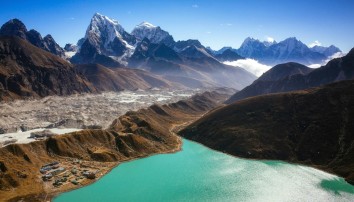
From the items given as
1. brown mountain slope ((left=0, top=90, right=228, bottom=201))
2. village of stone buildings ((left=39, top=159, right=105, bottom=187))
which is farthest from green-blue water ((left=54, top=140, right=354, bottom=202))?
brown mountain slope ((left=0, top=90, right=228, bottom=201))

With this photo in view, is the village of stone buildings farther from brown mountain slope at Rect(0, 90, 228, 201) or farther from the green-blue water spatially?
the green-blue water

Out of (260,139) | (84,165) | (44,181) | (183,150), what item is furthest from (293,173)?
(44,181)

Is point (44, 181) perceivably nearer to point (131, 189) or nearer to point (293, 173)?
point (131, 189)

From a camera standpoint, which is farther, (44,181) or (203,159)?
(203,159)

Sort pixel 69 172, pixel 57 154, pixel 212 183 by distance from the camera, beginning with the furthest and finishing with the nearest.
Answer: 1. pixel 57 154
2. pixel 69 172
3. pixel 212 183

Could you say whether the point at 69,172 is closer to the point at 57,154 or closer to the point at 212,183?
the point at 57,154

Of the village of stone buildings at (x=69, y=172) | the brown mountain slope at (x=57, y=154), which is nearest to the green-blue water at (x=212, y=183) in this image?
the village of stone buildings at (x=69, y=172)

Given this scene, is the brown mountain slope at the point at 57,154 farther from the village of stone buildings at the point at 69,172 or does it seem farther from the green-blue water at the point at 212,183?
the green-blue water at the point at 212,183

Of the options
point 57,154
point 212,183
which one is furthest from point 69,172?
point 212,183
